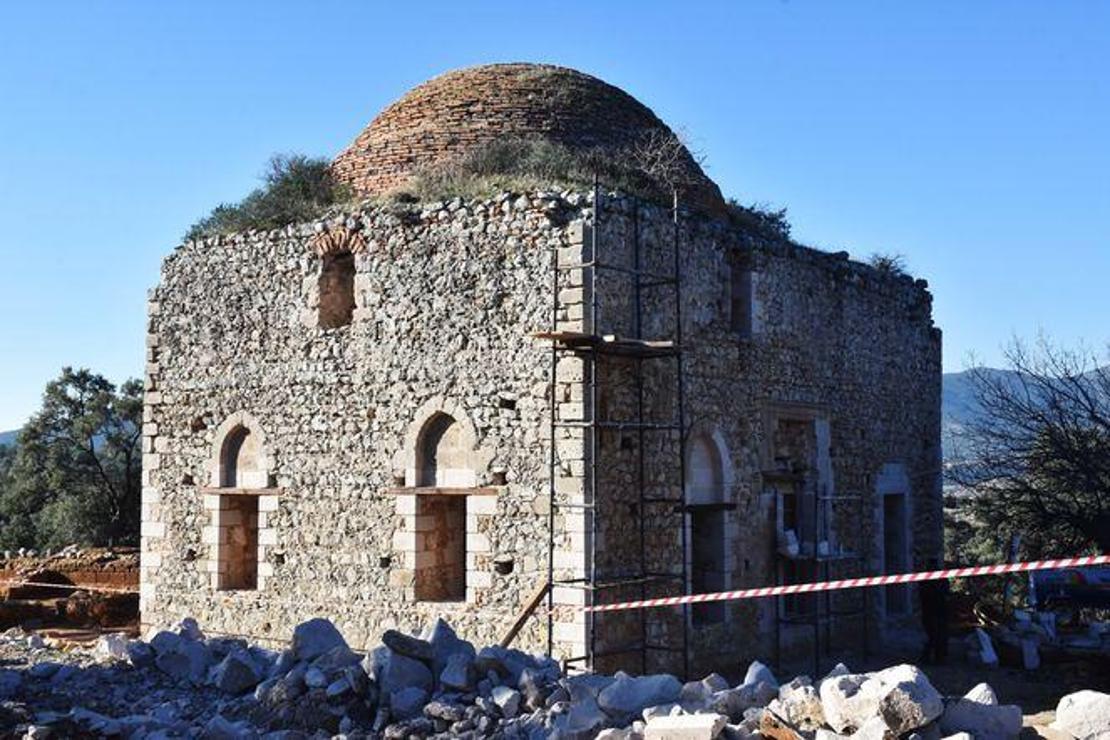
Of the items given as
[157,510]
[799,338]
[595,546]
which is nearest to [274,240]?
[157,510]

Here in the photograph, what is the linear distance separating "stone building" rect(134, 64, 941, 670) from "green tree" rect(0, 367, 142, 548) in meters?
16.9

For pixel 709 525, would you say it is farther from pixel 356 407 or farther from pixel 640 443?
pixel 356 407

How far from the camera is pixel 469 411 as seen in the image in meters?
12.0

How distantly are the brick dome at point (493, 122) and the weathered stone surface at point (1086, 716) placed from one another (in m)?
9.49

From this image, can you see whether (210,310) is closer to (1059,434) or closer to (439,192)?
(439,192)

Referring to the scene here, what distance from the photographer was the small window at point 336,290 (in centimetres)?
1352

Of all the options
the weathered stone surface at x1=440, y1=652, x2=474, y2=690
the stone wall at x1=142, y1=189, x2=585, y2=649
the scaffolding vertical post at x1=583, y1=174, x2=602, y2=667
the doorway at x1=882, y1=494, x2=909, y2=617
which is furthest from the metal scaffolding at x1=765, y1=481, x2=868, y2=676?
the weathered stone surface at x1=440, y1=652, x2=474, y2=690

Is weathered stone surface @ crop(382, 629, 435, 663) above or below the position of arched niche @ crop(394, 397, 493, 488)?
below

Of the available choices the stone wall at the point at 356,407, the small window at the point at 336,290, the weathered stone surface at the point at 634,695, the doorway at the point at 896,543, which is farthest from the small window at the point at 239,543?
the doorway at the point at 896,543

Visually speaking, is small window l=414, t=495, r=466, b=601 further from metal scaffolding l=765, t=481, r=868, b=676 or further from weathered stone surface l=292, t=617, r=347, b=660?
metal scaffolding l=765, t=481, r=868, b=676

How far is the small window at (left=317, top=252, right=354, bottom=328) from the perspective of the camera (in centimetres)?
1352

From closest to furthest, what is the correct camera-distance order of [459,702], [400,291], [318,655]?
[459,702]
[318,655]
[400,291]

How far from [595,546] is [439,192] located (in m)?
4.65

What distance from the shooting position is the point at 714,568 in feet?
43.2
